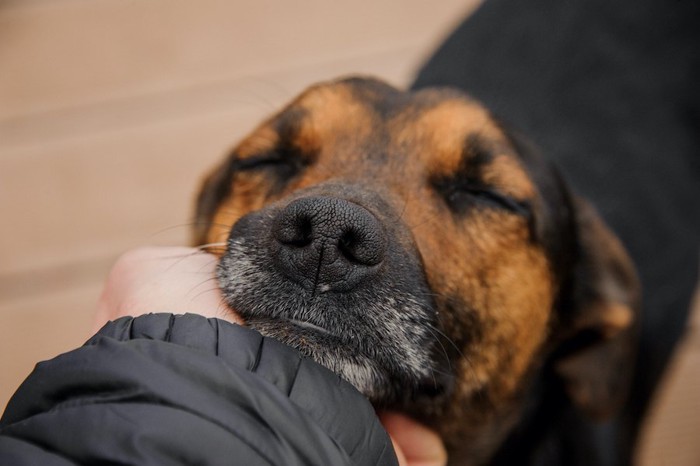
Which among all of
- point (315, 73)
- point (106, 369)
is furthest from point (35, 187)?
point (106, 369)

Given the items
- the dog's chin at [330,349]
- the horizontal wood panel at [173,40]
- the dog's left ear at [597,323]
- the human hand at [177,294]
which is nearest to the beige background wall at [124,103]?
the horizontal wood panel at [173,40]

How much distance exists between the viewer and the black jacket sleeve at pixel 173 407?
53.3 inches

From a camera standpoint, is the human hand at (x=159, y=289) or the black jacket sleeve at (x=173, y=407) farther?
the human hand at (x=159, y=289)

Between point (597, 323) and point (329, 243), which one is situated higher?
point (329, 243)

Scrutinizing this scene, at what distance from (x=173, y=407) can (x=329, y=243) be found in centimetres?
60

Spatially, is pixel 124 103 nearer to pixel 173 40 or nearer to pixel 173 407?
pixel 173 40

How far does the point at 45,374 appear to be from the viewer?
1478 mm

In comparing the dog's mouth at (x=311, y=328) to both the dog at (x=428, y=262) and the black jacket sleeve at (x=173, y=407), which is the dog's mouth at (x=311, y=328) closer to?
the dog at (x=428, y=262)

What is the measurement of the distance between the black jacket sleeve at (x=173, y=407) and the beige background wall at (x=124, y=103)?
3.17 metres

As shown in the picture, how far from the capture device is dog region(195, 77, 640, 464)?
192cm

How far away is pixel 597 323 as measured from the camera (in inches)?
114

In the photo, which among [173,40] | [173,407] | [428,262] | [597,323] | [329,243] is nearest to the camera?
[173,407]

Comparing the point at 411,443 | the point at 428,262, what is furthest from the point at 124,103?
the point at 411,443

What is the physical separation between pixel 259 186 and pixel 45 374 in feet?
4.50
